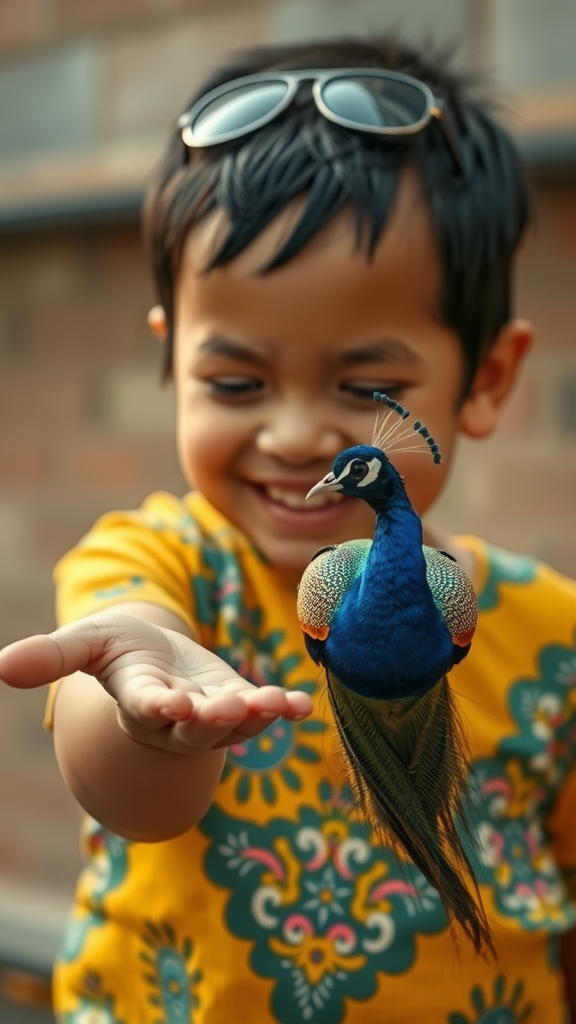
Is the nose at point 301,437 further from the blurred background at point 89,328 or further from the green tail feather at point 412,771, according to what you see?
the blurred background at point 89,328

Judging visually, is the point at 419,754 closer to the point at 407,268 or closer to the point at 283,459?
the point at 283,459

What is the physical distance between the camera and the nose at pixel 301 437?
24.2 inches

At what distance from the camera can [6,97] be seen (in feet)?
6.34

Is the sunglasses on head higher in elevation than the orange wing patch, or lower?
higher

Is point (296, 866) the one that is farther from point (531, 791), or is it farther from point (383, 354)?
point (383, 354)

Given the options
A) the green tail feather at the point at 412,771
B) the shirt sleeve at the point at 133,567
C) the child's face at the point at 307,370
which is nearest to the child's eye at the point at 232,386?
the child's face at the point at 307,370

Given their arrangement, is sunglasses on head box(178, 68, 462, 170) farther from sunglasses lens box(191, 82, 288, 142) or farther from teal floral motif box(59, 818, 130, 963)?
A: teal floral motif box(59, 818, 130, 963)

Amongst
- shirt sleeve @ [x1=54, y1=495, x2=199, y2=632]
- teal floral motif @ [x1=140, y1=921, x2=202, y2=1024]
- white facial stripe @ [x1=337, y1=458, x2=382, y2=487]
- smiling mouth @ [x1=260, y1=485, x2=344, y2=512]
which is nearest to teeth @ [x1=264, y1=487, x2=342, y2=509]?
smiling mouth @ [x1=260, y1=485, x2=344, y2=512]

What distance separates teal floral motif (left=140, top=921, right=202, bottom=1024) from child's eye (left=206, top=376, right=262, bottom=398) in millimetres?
358

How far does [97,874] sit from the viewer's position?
0.85 metres

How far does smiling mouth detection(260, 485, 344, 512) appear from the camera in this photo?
0.64m

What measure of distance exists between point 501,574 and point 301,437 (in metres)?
0.33

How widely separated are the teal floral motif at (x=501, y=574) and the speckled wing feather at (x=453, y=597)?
40 centimetres

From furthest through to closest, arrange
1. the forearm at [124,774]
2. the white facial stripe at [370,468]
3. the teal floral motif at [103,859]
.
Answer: the teal floral motif at [103,859] → the forearm at [124,774] → the white facial stripe at [370,468]
